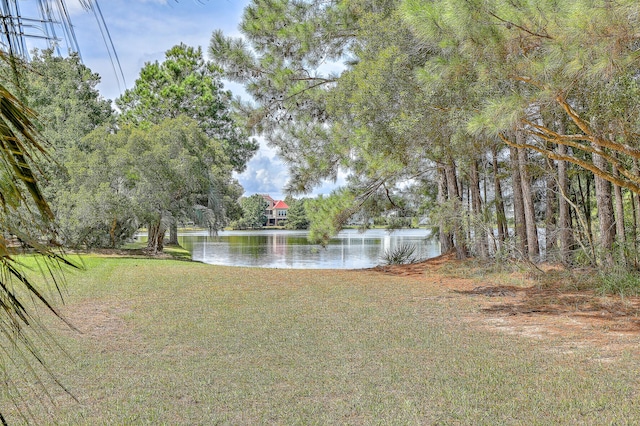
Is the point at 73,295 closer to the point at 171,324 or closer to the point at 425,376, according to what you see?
the point at 171,324

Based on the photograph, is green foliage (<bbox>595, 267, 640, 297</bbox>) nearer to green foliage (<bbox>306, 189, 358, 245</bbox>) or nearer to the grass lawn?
the grass lawn

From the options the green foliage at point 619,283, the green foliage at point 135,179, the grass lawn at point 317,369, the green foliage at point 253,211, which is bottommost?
the grass lawn at point 317,369

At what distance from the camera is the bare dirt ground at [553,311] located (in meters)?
5.19

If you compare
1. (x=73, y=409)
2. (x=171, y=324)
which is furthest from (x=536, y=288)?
(x=73, y=409)

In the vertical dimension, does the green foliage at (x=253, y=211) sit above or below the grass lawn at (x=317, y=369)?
above

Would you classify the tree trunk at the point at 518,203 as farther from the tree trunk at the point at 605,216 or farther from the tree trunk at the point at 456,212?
the tree trunk at the point at 605,216

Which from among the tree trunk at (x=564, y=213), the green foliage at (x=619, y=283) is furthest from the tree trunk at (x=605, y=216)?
the tree trunk at (x=564, y=213)

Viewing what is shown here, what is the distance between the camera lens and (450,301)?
26.0 feet

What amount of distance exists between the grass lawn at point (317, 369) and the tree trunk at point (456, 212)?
357 centimetres

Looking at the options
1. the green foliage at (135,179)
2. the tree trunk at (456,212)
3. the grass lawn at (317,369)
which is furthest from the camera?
the green foliage at (135,179)

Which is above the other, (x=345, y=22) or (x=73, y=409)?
(x=345, y=22)

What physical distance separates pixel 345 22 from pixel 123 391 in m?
10.3

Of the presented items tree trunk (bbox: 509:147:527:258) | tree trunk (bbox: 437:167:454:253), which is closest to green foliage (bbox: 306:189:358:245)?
tree trunk (bbox: 437:167:454:253)

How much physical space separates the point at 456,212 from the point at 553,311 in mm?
4145
